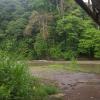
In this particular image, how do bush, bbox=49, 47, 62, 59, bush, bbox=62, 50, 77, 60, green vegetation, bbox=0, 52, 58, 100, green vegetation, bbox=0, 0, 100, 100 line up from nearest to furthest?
green vegetation, bbox=0, 52, 58, 100 → bush, bbox=62, 50, 77, 60 → bush, bbox=49, 47, 62, 59 → green vegetation, bbox=0, 0, 100, 100

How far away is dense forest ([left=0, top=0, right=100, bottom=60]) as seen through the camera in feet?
113

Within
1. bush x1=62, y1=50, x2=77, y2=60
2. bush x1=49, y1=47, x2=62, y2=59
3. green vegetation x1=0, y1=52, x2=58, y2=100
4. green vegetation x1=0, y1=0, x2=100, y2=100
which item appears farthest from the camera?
green vegetation x1=0, y1=0, x2=100, y2=100

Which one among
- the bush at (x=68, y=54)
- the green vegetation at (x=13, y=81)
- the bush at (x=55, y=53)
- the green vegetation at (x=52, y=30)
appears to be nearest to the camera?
the green vegetation at (x=13, y=81)

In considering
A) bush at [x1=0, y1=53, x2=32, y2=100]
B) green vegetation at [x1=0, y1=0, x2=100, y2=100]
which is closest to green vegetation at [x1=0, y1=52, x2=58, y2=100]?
bush at [x1=0, y1=53, x2=32, y2=100]

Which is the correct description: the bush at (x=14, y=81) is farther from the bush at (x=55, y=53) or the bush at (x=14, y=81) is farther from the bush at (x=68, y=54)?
the bush at (x=55, y=53)

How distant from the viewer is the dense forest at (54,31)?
34469mm

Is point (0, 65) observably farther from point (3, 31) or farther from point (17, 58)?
point (3, 31)

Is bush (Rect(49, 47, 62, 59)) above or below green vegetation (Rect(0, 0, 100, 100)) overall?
below

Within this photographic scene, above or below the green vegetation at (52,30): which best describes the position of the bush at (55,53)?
below

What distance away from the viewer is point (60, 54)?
Result: 114ft

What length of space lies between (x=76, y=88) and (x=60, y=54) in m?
22.6

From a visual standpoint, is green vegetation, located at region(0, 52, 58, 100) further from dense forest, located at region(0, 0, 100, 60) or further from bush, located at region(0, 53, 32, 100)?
dense forest, located at region(0, 0, 100, 60)

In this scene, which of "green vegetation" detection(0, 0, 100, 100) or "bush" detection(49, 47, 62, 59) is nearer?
"bush" detection(49, 47, 62, 59)

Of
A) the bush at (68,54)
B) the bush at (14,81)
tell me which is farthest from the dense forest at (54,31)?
the bush at (14,81)
